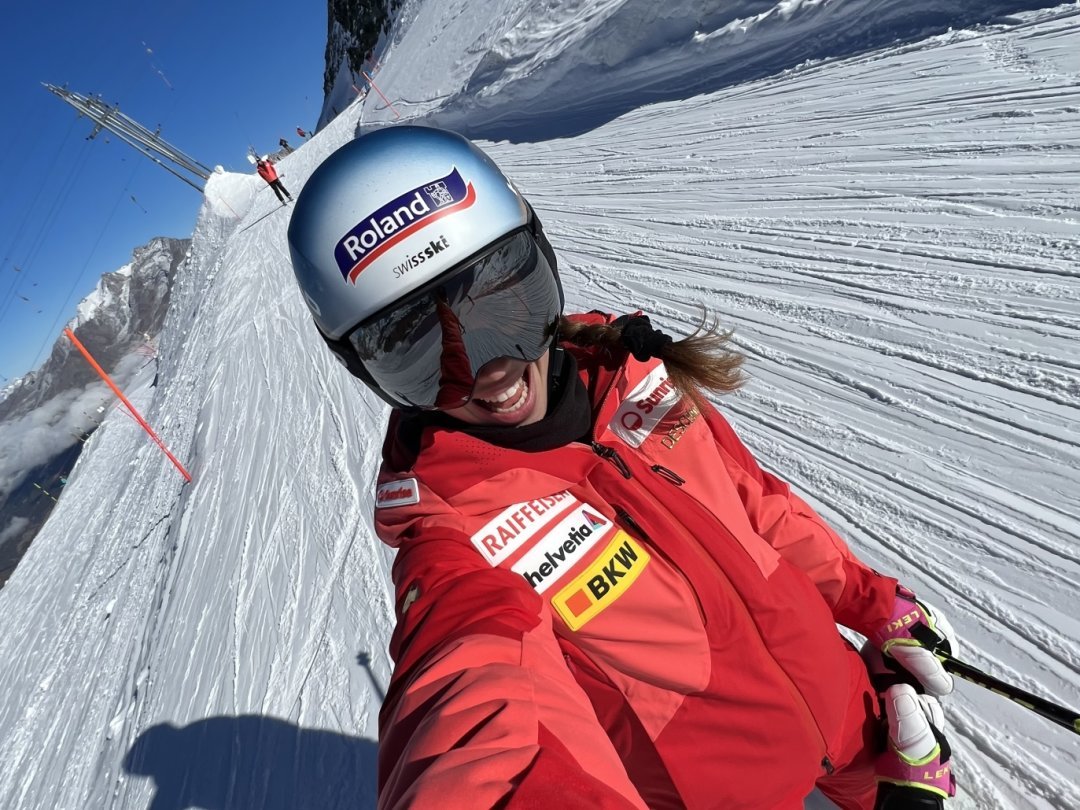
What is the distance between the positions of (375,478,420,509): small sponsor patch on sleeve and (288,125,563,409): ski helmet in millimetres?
266

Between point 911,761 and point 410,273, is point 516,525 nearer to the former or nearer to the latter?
point 410,273

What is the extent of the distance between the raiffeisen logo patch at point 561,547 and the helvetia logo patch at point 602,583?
1.4 inches

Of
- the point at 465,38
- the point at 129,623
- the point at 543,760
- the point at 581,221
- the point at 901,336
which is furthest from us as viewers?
the point at 465,38

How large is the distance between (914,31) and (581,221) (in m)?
3.64

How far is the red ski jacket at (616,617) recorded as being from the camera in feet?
3.60

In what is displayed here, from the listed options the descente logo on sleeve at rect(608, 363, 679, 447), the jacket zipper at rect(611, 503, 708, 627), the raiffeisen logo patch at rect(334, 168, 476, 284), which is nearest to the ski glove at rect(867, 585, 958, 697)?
the jacket zipper at rect(611, 503, 708, 627)

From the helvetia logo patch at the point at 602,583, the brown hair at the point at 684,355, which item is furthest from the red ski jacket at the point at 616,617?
the brown hair at the point at 684,355

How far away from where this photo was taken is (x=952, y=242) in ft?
11.3

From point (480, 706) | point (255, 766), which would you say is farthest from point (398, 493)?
point (255, 766)

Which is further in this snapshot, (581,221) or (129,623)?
(581,221)

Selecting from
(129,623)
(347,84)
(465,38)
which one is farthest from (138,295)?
(129,623)

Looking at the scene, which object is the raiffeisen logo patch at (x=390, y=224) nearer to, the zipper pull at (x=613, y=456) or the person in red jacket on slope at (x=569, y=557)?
the person in red jacket on slope at (x=569, y=557)

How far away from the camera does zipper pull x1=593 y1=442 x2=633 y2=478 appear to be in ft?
4.61

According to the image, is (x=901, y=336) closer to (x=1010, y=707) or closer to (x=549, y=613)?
(x=1010, y=707)
